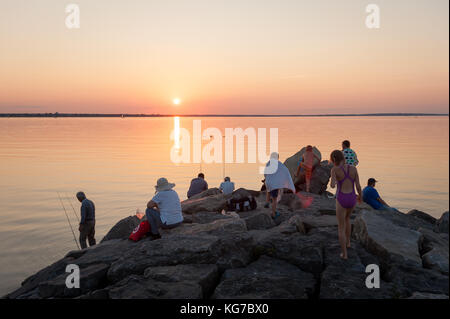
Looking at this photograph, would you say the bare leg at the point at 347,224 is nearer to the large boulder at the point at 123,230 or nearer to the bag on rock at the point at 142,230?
the bag on rock at the point at 142,230

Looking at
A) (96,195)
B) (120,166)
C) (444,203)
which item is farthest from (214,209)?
(120,166)

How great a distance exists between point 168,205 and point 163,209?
Result: 0.18 metres

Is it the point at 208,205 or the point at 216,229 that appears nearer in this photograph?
the point at 216,229

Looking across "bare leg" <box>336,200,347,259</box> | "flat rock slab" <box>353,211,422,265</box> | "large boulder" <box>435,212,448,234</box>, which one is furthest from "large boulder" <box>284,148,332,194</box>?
"bare leg" <box>336,200,347,259</box>

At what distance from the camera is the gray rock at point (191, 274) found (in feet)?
21.8

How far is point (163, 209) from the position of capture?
383 inches

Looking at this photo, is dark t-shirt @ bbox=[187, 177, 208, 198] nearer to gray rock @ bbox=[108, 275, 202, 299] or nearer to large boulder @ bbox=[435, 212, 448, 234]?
large boulder @ bbox=[435, 212, 448, 234]

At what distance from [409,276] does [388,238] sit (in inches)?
51.6

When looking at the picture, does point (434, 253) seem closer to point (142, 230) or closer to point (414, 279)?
point (414, 279)

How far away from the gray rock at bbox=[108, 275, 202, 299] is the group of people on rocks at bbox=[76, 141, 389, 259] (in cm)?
281

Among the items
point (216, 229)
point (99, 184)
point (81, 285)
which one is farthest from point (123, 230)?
point (99, 184)

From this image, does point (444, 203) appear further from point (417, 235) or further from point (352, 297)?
point (352, 297)

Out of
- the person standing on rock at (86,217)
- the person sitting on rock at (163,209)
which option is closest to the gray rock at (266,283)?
the person sitting on rock at (163,209)

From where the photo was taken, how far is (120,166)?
36594mm
